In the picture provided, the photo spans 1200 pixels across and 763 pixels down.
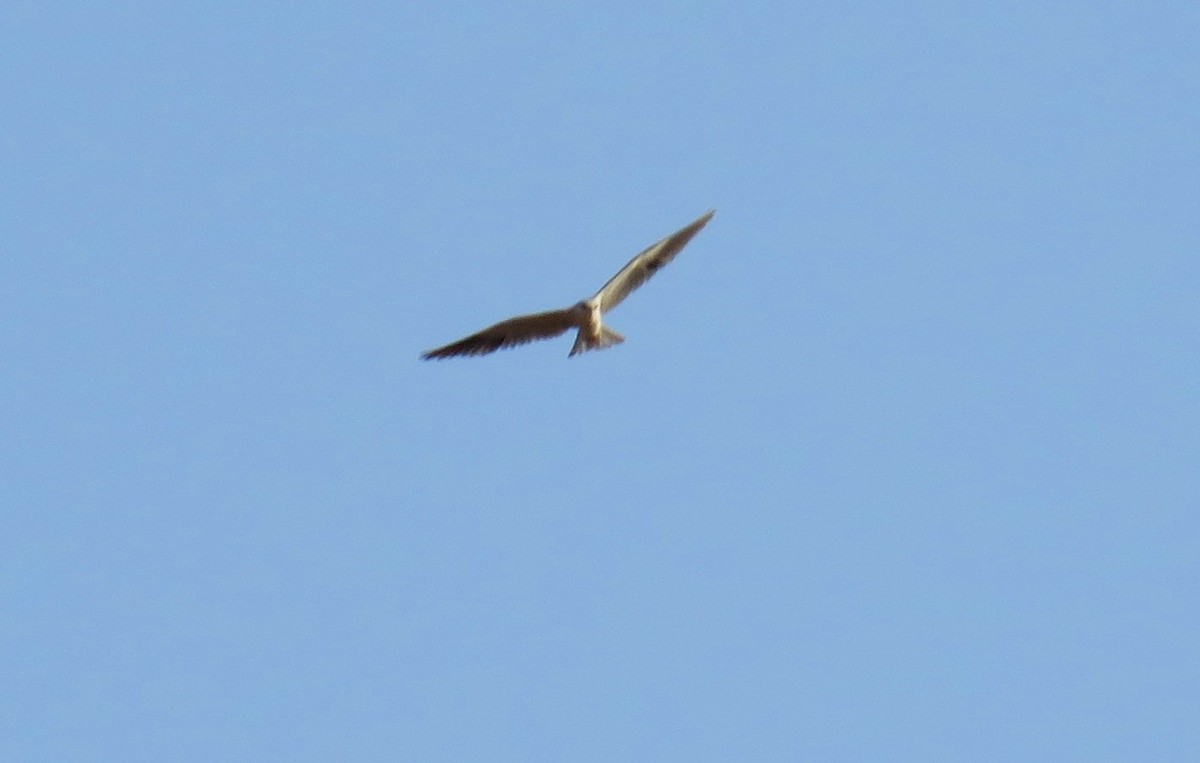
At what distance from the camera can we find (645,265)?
64.2 feet

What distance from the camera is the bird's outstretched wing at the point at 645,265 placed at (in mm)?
19344

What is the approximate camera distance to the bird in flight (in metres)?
19.2

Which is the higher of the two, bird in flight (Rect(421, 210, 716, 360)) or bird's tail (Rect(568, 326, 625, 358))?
bird in flight (Rect(421, 210, 716, 360))

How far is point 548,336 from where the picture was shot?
20.0 m

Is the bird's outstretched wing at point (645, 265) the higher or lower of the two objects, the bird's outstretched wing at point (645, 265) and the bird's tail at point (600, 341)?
the higher

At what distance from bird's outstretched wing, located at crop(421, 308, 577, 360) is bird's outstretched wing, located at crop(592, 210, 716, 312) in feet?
1.30

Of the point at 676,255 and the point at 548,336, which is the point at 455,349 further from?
the point at 676,255

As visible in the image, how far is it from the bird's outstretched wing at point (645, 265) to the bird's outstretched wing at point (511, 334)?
0.40 meters

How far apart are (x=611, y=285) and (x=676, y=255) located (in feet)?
2.33

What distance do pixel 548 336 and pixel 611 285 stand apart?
3.10 ft

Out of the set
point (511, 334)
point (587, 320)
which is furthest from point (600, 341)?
point (511, 334)

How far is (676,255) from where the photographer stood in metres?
19.7

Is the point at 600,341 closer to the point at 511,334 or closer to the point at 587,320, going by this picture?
the point at 587,320

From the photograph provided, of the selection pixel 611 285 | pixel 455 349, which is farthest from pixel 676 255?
pixel 455 349
